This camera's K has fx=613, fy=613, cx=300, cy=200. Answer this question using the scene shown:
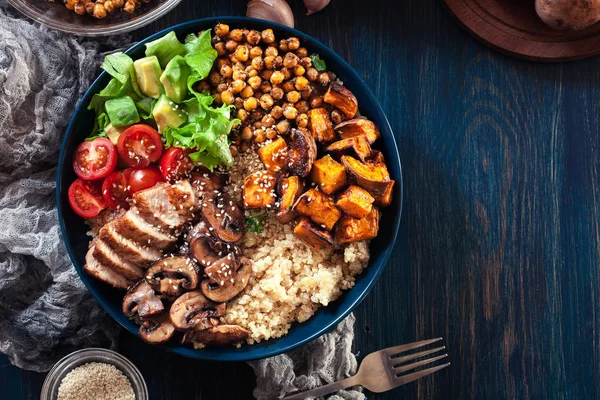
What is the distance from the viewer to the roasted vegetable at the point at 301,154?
2629mm

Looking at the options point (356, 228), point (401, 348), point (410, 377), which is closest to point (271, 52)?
point (356, 228)

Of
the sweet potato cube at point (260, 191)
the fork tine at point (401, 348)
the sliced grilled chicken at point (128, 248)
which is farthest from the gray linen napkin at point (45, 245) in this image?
the sweet potato cube at point (260, 191)

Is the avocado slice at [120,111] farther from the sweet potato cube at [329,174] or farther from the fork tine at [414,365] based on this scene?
the fork tine at [414,365]

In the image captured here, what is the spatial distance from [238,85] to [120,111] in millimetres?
533

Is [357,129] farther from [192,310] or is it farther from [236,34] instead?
[192,310]

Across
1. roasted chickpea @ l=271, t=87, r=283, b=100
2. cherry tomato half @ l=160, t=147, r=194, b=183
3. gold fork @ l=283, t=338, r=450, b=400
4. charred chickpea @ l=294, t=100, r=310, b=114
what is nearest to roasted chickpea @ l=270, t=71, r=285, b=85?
roasted chickpea @ l=271, t=87, r=283, b=100

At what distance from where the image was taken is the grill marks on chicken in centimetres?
262

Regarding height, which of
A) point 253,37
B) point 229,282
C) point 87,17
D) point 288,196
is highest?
point 87,17

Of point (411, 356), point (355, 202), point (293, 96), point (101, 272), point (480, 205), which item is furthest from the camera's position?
point (480, 205)

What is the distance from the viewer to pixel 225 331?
103 inches

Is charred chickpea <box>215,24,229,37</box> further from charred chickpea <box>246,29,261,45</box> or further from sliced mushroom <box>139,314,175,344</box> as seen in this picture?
sliced mushroom <box>139,314,175,344</box>

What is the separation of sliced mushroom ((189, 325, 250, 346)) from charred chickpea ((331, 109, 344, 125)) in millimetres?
1010

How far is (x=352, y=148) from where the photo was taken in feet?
8.63

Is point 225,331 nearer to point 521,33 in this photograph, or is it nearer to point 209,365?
point 209,365
